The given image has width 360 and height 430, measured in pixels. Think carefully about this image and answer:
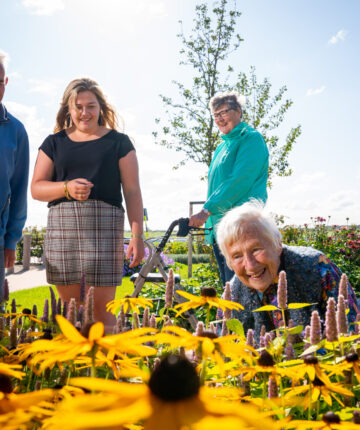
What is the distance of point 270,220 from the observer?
2312 millimetres

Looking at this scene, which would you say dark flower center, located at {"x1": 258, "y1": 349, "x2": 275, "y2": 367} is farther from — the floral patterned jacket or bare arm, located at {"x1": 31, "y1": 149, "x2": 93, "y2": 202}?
bare arm, located at {"x1": 31, "y1": 149, "x2": 93, "y2": 202}

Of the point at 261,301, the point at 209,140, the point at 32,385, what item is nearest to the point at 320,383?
the point at 32,385

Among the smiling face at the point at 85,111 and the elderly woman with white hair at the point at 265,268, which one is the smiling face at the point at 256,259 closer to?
the elderly woman with white hair at the point at 265,268

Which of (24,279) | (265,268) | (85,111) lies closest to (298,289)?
(265,268)

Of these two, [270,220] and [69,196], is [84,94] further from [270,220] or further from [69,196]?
[270,220]

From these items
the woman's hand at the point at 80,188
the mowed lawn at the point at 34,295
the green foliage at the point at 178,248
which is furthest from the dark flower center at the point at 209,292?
the green foliage at the point at 178,248

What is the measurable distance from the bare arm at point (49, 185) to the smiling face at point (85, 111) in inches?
12.7

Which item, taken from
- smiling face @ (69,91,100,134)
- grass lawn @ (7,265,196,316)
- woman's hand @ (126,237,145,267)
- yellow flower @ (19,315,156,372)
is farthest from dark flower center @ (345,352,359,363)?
grass lawn @ (7,265,196,316)

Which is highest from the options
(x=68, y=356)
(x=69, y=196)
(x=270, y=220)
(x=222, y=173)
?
(x=222, y=173)

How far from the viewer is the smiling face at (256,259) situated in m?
2.18

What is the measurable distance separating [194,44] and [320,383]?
45.8 feet

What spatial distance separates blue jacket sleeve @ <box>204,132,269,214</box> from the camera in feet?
11.6

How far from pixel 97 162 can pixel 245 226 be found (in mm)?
1011

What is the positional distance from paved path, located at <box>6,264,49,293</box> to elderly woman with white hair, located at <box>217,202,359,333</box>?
7522 mm
